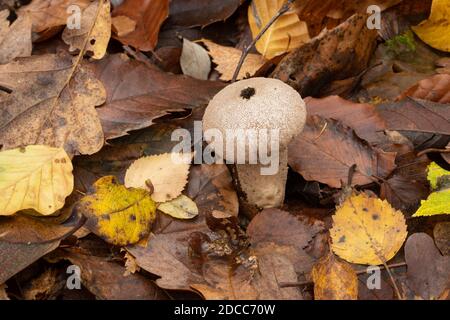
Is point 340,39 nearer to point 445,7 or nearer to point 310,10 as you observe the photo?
point 310,10

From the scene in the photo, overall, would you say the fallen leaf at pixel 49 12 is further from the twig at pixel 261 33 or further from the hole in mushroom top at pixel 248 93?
the hole in mushroom top at pixel 248 93

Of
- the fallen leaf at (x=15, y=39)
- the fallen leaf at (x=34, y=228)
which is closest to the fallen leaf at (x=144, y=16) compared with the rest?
the fallen leaf at (x=15, y=39)

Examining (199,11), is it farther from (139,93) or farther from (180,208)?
(180,208)

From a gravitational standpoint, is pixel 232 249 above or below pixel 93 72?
below

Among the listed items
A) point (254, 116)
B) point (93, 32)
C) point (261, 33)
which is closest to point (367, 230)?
point (254, 116)
